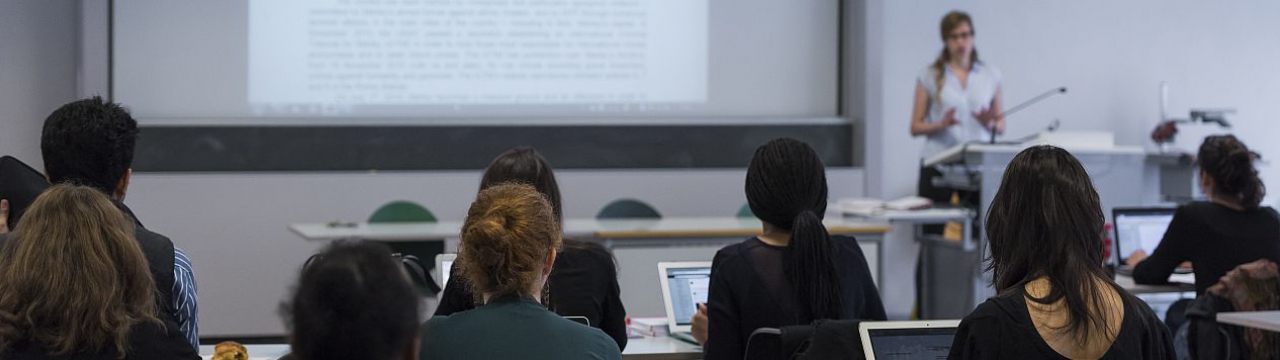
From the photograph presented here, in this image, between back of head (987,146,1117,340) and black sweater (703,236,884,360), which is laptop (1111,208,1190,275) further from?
back of head (987,146,1117,340)

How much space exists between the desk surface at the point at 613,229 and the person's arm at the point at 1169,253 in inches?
60.8

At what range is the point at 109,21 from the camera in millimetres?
6844

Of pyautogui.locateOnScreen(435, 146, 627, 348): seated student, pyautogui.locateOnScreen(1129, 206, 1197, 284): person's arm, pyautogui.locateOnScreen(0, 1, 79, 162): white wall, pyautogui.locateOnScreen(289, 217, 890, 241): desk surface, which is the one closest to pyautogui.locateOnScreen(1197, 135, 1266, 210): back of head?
pyautogui.locateOnScreen(1129, 206, 1197, 284): person's arm

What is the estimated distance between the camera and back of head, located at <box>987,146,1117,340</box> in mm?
2133

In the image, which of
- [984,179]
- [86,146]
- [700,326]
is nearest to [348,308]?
[86,146]

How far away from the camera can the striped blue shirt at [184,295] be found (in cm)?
249

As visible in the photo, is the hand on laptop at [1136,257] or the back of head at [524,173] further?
the hand on laptop at [1136,257]

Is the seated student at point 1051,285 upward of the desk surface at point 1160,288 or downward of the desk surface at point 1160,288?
upward

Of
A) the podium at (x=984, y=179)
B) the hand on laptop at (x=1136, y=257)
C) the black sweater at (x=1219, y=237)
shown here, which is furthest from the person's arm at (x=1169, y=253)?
the podium at (x=984, y=179)

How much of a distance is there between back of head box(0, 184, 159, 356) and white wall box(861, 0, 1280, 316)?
20.5 feet

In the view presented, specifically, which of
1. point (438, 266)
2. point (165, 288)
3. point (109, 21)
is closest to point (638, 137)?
point (109, 21)

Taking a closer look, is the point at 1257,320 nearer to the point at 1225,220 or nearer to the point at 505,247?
the point at 1225,220

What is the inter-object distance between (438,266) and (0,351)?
1.45 metres

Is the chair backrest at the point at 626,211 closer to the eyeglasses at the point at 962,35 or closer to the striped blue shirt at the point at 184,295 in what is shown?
the eyeglasses at the point at 962,35
